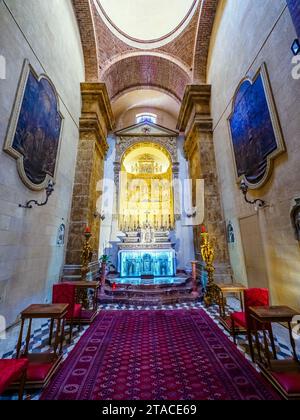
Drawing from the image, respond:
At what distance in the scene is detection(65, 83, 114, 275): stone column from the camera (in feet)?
20.2

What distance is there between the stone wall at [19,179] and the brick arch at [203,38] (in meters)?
5.19

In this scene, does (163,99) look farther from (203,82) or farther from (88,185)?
(88,185)

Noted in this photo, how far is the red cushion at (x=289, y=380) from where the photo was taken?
1.79 meters

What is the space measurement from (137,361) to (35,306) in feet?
5.78

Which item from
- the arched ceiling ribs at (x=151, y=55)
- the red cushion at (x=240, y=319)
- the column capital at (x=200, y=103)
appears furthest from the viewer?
the arched ceiling ribs at (x=151, y=55)

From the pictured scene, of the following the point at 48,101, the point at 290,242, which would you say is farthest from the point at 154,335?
the point at 48,101

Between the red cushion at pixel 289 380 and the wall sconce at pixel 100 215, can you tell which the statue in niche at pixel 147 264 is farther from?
the red cushion at pixel 289 380

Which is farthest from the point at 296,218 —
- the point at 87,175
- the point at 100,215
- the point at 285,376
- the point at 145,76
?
the point at 145,76

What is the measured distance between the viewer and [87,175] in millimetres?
6828

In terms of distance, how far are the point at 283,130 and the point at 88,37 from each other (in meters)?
8.83

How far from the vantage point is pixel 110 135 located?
10438 mm

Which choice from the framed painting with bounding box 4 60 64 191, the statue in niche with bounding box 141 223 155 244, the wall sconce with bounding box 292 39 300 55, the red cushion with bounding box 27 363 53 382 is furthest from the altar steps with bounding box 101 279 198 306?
the wall sconce with bounding box 292 39 300 55

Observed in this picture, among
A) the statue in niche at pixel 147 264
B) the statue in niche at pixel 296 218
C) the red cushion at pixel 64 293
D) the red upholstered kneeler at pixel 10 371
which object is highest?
the statue in niche at pixel 296 218

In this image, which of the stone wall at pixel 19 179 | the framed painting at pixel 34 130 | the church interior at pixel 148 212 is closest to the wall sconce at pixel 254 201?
the church interior at pixel 148 212
